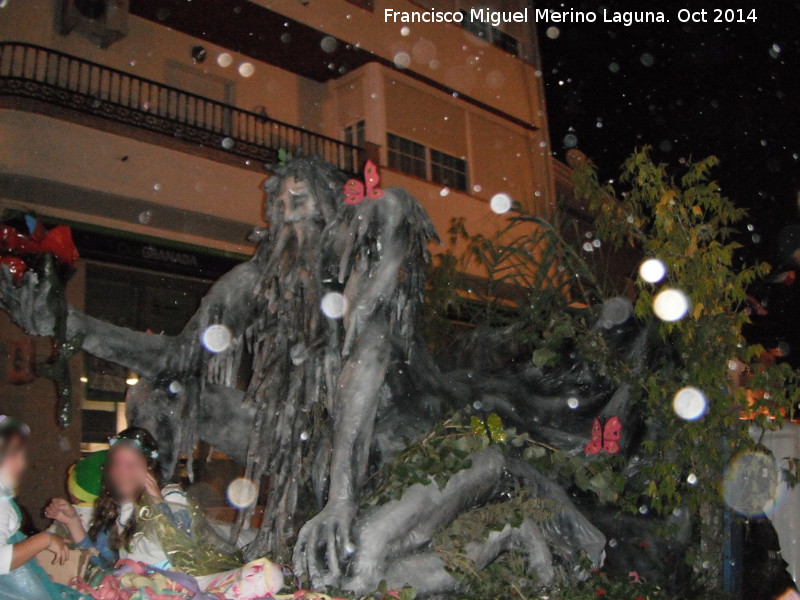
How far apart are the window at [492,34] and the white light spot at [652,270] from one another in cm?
1162

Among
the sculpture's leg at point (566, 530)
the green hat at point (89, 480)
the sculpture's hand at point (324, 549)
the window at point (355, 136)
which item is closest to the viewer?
the sculpture's hand at point (324, 549)

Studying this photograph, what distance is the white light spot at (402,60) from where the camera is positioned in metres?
13.1

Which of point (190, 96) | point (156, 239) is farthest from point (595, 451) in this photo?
point (190, 96)

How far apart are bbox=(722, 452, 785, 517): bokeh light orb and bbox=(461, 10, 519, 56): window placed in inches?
486

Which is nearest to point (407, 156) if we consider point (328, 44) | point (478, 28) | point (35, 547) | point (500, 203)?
point (500, 203)

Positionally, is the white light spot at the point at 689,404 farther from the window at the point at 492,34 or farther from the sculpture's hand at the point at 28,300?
the window at the point at 492,34

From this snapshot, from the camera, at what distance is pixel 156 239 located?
32.0ft

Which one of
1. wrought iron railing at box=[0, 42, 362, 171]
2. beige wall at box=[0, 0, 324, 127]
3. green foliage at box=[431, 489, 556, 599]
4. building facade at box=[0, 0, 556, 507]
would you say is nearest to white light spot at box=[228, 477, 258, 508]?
green foliage at box=[431, 489, 556, 599]

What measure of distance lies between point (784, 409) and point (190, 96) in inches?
358

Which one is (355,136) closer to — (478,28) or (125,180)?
(478,28)

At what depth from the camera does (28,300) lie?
246 centimetres

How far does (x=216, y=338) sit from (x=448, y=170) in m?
11.6

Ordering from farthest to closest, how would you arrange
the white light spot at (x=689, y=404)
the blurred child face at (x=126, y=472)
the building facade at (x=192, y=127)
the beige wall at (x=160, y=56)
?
the beige wall at (x=160, y=56) → the building facade at (x=192, y=127) → the white light spot at (x=689, y=404) → the blurred child face at (x=126, y=472)

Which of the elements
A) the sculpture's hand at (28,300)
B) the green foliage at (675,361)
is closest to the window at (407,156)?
the green foliage at (675,361)
